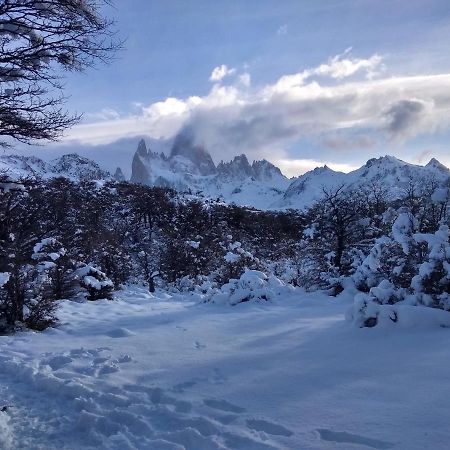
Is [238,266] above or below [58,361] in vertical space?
below

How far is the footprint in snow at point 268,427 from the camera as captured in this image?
149 inches

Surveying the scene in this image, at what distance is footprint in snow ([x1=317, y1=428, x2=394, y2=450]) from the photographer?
342cm

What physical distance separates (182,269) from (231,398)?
23.3 meters

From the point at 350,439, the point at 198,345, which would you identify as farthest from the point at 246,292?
the point at 350,439

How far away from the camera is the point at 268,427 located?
153 inches

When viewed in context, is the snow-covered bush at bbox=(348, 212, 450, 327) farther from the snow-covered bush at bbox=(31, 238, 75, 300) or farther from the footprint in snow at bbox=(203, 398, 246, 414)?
the snow-covered bush at bbox=(31, 238, 75, 300)

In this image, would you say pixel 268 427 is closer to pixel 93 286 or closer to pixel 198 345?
pixel 198 345

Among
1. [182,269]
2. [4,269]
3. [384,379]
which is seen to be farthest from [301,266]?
[384,379]

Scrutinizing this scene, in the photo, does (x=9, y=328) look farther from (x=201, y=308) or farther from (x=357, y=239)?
(x=357, y=239)

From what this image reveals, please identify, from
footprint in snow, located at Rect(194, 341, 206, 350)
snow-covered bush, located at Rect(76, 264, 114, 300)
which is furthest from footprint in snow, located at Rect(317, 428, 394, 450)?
snow-covered bush, located at Rect(76, 264, 114, 300)

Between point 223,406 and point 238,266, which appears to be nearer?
point 223,406

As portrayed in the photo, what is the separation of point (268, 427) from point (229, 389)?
105cm

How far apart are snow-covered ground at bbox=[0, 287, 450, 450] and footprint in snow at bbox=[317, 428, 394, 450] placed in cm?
1

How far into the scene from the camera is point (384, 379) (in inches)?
189
